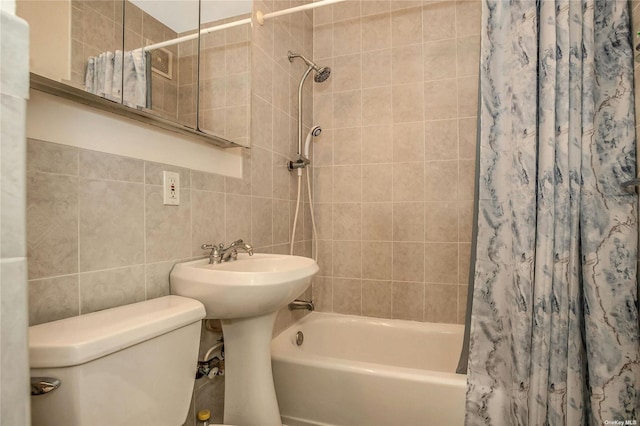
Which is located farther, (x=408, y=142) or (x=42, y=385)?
(x=408, y=142)

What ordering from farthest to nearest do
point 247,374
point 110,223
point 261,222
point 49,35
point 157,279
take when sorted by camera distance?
point 261,222
point 247,374
point 157,279
point 110,223
point 49,35

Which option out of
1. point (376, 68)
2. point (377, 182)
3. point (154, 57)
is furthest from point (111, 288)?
point (376, 68)

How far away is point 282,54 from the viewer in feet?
5.89

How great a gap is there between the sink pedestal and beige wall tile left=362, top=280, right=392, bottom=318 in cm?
99

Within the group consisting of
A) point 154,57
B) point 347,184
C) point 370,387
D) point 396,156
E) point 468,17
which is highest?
point 468,17

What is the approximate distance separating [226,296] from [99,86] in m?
0.64

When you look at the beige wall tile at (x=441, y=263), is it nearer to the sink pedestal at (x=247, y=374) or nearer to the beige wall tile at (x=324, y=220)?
the beige wall tile at (x=324, y=220)

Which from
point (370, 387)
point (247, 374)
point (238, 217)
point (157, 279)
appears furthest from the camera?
point (238, 217)

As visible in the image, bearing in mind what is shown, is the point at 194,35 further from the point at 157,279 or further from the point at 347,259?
the point at 347,259

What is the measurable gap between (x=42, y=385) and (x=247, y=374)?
25.3 inches

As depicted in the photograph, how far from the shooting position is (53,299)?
75cm

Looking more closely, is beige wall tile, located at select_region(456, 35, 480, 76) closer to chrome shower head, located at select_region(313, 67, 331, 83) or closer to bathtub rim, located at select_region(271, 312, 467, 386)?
chrome shower head, located at select_region(313, 67, 331, 83)

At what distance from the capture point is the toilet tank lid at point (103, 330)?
58cm

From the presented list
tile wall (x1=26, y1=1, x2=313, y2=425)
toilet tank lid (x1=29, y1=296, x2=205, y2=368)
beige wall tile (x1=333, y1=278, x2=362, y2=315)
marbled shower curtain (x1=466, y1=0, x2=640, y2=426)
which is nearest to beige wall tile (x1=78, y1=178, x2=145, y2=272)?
tile wall (x1=26, y1=1, x2=313, y2=425)
